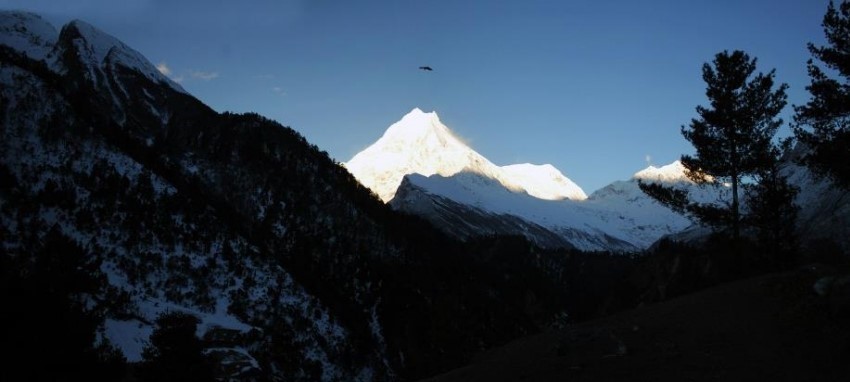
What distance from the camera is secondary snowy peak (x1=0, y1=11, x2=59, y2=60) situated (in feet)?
314

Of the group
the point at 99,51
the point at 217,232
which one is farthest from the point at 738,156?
the point at 99,51

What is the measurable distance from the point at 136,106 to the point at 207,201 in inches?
978

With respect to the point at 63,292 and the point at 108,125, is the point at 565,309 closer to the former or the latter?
the point at 108,125

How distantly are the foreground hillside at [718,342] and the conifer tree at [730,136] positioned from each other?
7515 millimetres

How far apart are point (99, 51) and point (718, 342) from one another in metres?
107

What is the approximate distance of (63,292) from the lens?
1714 centimetres

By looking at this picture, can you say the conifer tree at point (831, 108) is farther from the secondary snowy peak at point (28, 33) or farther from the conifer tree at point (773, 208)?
the secondary snowy peak at point (28, 33)

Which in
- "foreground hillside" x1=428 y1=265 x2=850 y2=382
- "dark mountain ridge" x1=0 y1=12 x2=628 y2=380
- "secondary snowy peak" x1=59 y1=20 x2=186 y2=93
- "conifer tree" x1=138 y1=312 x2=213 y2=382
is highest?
"secondary snowy peak" x1=59 y1=20 x2=186 y2=93

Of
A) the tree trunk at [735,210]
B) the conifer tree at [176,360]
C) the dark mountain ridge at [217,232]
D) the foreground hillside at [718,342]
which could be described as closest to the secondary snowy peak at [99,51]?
the dark mountain ridge at [217,232]

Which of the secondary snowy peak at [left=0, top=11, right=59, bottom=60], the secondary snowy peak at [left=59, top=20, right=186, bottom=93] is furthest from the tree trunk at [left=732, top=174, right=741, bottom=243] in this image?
the secondary snowy peak at [left=0, top=11, right=59, bottom=60]

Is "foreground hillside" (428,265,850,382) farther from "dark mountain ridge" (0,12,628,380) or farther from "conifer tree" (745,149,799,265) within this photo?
"dark mountain ridge" (0,12,628,380)

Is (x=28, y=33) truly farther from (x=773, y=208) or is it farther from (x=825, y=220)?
(x=825, y=220)

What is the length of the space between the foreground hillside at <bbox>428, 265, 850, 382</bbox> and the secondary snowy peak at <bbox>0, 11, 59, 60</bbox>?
10003 cm

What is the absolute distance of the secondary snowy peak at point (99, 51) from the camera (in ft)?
316
